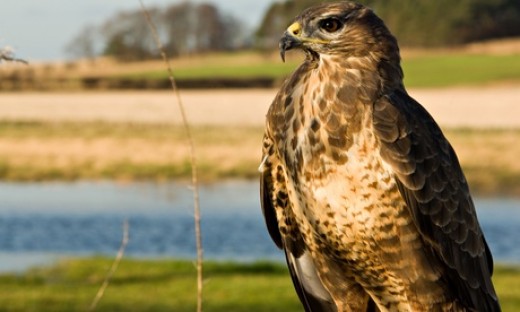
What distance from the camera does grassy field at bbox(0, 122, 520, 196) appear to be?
38500mm

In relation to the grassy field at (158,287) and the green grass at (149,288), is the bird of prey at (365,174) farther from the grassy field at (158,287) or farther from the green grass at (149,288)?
the green grass at (149,288)

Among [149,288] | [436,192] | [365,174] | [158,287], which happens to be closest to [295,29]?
[365,174]

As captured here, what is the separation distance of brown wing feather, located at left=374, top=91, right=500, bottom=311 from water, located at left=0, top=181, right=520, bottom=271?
16.4m

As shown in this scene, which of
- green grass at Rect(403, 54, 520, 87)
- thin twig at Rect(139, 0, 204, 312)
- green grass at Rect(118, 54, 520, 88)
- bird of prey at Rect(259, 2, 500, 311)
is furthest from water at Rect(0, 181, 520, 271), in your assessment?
green grass at Rect(403, 54, 520, 87)

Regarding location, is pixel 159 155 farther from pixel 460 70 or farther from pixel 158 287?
pixel 460 70

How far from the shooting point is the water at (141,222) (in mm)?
24016

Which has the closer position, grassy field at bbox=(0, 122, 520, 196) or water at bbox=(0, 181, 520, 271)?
water at bbox=(0, 181, 520, 271)

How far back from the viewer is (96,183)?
38.3 m

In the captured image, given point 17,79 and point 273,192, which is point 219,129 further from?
point 273,192

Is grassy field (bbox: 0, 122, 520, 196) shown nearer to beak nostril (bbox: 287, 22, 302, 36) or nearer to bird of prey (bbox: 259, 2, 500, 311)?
bird of prey (bbox: 259, 2, 500, 311)

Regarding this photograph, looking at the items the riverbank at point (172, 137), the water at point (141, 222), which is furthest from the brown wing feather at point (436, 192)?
the riverbank at point (172, 137)

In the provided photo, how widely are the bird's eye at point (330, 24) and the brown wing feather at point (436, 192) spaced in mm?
376

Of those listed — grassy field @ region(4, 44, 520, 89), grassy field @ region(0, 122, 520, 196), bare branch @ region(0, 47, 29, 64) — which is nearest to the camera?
bare branch @ region(0, 47, 29, 64)

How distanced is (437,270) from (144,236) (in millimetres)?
21995
